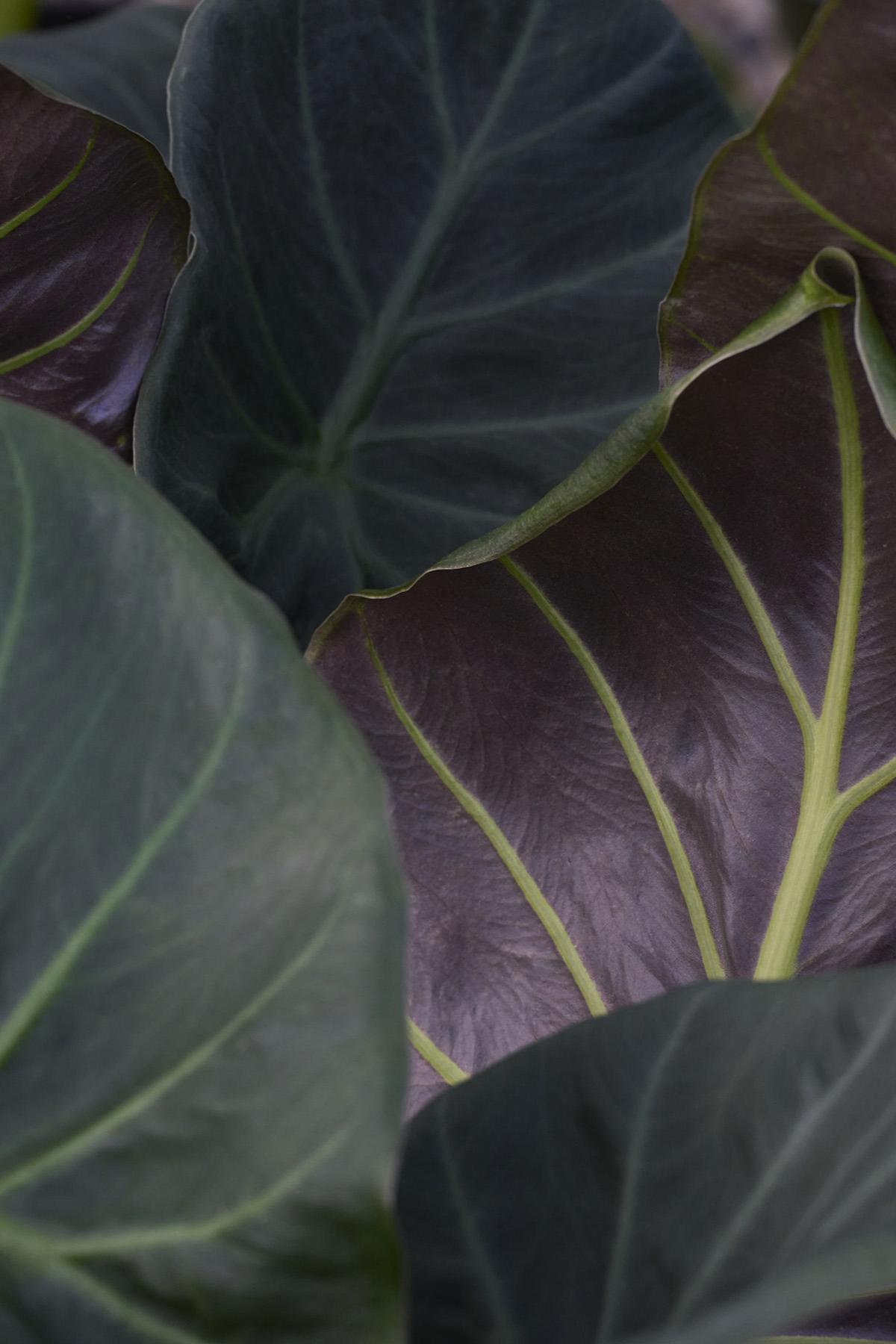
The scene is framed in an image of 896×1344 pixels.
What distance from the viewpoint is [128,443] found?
74 cm

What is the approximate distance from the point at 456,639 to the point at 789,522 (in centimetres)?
16

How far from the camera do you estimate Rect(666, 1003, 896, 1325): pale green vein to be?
0.39 metres

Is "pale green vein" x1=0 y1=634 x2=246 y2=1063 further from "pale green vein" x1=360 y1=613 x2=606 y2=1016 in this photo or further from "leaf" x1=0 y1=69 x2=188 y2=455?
"leaf" x1=0 y1=69 x2=188 y2=455

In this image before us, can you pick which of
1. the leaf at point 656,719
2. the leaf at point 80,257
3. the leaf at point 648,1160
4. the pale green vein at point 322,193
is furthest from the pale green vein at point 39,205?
the leaf at point 648,1160

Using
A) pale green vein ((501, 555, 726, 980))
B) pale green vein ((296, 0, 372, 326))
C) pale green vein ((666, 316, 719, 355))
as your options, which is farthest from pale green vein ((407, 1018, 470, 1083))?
pale green vein ((296, 0, 372, 326))

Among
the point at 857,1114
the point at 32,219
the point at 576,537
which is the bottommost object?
the point at 857,1114

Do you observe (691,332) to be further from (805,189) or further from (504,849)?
(504,849)

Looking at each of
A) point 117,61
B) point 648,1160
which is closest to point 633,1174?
point 648,1160

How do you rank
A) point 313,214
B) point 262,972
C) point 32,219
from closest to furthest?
1. point 262,972
2. point 32,219
3. point 313,214

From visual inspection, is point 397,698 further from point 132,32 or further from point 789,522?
point 132,32

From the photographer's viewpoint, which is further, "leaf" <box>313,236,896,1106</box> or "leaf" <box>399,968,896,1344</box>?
"leaf" <box>313,236,896,1106</box>

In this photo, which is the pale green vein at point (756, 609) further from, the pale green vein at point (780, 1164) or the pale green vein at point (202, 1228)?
the pale green vein at point (202, 1228)

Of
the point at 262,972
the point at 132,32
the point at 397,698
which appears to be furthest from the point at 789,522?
the point at 132,32

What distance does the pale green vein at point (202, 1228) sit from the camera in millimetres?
356
